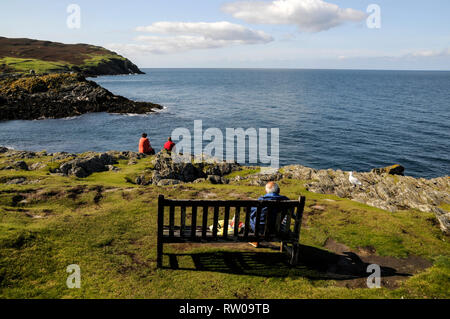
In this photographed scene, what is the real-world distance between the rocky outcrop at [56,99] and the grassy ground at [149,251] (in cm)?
6042

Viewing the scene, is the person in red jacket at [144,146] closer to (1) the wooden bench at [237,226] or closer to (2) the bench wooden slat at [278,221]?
(1) the wooden bench at [237,226]

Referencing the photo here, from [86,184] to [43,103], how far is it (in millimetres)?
65173

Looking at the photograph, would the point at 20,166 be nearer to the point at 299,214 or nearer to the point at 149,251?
the point at 149,251

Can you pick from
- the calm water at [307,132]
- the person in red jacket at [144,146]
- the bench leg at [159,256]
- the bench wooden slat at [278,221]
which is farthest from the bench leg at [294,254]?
the calm water at [307,132]

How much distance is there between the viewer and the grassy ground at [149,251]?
6883 millimetres

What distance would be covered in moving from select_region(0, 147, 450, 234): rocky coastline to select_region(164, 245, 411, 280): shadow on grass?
6570 millimetres

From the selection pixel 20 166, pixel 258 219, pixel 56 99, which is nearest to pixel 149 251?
pixel 258 219

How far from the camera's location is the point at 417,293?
6.92 meters

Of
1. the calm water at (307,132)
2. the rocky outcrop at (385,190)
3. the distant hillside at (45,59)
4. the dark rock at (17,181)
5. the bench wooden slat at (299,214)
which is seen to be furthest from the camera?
the distant hillside at (45,59)

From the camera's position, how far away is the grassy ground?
22.6 feet

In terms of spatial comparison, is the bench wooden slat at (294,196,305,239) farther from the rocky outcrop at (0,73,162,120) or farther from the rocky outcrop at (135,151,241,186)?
the rocky outcrop at (0,73,162,120)

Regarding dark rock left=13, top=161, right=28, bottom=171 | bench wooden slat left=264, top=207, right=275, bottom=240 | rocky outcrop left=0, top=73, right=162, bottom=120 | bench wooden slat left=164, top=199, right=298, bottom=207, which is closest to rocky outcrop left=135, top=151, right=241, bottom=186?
dark rock left=13, top=161, right=28, bottom=171

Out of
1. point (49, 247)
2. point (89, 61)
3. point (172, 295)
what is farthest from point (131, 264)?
point (89, 61)
